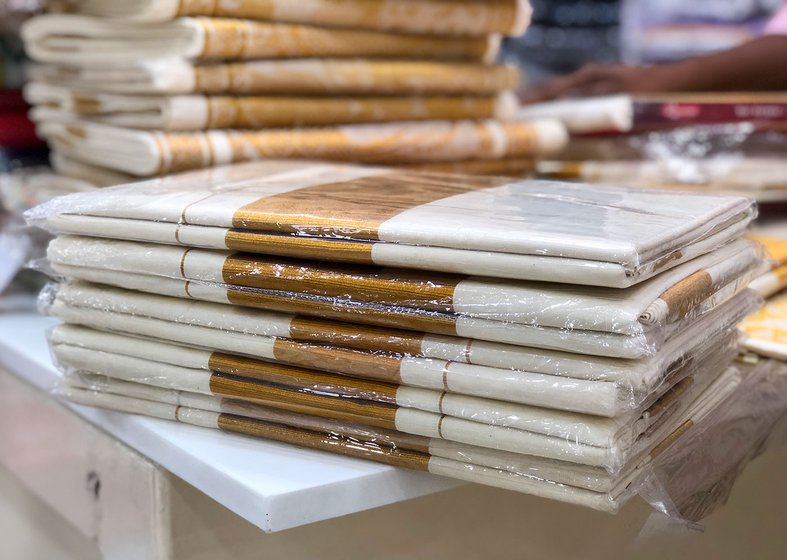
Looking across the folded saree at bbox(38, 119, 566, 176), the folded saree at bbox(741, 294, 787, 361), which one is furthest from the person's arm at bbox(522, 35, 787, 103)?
the folded saree at bbox(741, 294, 787, 361)

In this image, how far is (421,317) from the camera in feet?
1.76

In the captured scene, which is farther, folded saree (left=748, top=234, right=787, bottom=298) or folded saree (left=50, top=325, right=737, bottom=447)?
folded saree (left=748, top=234, right=787, bottom=298)

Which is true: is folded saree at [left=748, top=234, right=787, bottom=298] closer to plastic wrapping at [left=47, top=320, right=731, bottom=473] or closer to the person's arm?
plastic wrapping at [left=47, top=320, right=731, bottom=473]

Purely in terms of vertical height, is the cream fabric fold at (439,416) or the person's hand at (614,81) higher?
the person's hand at (614,81)

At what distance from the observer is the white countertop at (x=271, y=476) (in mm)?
546

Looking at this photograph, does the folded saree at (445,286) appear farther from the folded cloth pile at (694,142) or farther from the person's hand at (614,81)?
the person's hand at (614,81)

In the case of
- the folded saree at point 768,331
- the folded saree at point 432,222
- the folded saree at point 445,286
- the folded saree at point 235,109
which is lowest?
the folded saree at point 768,331

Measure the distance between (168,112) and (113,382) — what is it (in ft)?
0.94

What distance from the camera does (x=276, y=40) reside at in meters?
0.90

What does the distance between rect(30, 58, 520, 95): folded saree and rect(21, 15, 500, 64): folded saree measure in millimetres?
11

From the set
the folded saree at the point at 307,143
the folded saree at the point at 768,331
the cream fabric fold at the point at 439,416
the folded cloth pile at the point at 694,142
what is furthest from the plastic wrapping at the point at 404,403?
the folded cloth pile at the point at 694,142

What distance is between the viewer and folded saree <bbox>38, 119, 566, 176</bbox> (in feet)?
2.79

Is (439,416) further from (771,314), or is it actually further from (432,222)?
(771,314)

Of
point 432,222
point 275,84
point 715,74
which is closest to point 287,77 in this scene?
point 275,84
